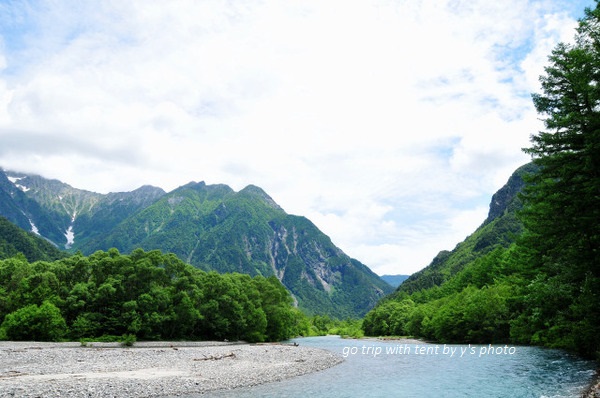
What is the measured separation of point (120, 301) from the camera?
75.8 meters

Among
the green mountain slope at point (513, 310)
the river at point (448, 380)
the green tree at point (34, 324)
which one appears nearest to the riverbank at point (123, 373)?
the river at point (448, 380)

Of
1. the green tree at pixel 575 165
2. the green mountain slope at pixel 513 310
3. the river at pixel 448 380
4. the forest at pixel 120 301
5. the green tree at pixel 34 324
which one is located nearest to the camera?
the green tree at pixel 575 165

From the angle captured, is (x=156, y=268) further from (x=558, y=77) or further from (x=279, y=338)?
(x=558, y=77)

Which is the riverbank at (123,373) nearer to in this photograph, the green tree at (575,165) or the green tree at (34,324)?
the green tree at (34,324)

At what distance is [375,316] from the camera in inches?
6240

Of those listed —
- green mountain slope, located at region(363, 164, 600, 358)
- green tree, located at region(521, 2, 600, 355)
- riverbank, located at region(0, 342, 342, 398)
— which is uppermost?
green tree, located at region(521, 2, 600, 355)

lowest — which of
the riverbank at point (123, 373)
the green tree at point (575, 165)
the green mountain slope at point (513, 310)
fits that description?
the riverbank at point (123, 373)

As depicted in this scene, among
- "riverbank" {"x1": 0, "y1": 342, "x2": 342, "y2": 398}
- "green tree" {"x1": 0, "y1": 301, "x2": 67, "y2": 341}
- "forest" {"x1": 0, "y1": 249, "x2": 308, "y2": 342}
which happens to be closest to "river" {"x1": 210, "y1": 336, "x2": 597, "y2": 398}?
"riverbank" {"x1": 0, "y1": 342, "x2": 342, "y2": 398}

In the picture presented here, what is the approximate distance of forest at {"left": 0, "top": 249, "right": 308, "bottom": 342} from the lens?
65.9 meters

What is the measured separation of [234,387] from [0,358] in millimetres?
25815

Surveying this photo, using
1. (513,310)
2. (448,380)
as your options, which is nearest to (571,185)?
(448,380)

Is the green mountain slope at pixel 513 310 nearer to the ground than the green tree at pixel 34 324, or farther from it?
farther from it

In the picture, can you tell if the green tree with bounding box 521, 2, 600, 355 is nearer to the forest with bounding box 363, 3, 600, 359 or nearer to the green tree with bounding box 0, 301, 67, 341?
the forest with bounding box 363, 3, 600, 359

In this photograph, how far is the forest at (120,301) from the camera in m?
65.9
